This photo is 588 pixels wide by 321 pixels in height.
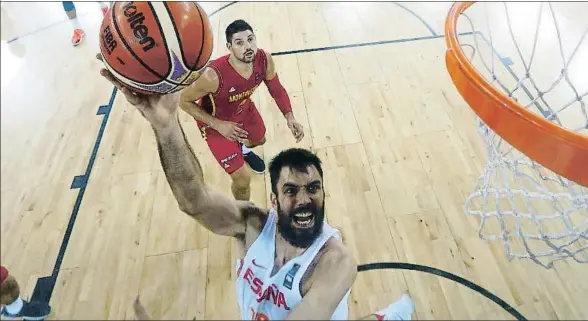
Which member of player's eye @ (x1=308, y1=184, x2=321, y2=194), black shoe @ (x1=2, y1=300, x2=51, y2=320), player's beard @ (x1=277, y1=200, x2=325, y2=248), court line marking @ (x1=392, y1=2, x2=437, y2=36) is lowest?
court line marking @ (x1=392, y1=2, x2=437, y2=36)

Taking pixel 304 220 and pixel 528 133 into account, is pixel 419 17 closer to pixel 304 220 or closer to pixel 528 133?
pixel 528 133

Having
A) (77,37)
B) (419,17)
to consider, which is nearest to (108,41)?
(77,37)

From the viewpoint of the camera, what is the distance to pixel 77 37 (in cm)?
401

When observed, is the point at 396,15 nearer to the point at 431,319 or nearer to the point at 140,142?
the point at 140,142

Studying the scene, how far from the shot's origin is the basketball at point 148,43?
1.36 meters

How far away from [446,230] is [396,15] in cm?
249

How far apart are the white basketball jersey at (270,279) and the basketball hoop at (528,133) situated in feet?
2.42

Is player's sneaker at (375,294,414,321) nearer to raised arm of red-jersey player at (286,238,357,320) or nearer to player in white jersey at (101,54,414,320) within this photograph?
player in white jersey at (101,54,414,320)

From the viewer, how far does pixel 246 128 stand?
7.97ft

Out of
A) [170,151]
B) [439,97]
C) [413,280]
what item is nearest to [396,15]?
[439,97]

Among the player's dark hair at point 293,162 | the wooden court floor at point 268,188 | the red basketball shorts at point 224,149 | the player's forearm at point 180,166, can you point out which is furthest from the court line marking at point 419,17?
the player's forearm at point 180,166

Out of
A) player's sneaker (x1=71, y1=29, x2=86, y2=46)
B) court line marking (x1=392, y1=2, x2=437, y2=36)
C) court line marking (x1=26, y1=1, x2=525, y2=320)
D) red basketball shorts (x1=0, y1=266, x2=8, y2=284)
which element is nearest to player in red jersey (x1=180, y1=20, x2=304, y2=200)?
court line marking (x1=26, y1=1, x2=525, y2=320)

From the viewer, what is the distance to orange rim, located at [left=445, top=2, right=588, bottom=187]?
144cm

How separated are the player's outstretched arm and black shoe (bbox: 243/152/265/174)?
1.07 m
